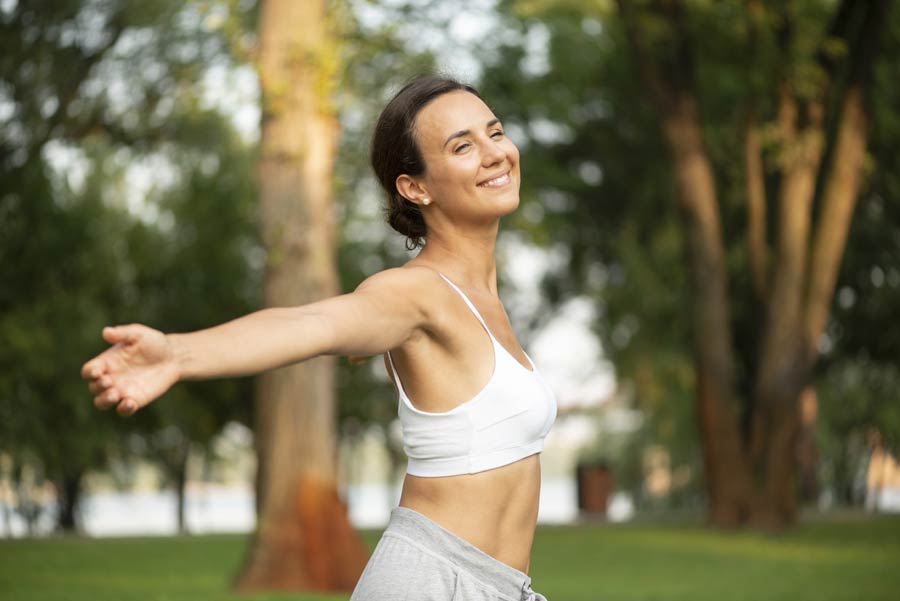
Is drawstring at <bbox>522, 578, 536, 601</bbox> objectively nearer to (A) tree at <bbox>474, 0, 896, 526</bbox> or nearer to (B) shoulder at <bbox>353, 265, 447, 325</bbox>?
(B) shoulder at <bbox>353, 265, 447, 325</bbox>

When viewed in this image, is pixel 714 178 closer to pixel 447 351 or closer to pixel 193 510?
pixel 447 351

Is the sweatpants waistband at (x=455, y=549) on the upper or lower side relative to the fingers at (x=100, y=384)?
lower

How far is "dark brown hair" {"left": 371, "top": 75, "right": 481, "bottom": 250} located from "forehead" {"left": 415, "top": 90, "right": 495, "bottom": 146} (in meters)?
0.02

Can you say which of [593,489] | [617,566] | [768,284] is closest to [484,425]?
[617,566]

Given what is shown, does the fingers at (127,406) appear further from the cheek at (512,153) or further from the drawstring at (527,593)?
the cheek at (512,153)

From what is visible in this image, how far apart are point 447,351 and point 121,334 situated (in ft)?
2.73

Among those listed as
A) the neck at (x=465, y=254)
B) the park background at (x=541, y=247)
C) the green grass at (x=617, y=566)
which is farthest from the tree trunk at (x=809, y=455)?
the neck at (x=465, y=254)

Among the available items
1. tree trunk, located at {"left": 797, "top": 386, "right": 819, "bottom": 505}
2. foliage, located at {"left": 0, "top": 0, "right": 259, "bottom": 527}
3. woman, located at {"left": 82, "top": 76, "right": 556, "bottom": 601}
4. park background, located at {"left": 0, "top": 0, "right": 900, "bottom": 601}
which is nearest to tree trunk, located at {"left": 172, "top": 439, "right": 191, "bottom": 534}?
park background, located at {"left": 0, "top": 0, "right": 900, "bottom": 601}

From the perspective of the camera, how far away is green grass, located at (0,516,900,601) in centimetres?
1205

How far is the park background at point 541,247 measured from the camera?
12195 mm

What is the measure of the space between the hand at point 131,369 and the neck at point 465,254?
96cm

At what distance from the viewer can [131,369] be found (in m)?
2.10

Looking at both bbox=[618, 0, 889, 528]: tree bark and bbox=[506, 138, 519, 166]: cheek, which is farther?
bbox=[618, 0, 889, 528]: tree bark

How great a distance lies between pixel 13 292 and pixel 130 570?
9917 millimetres
